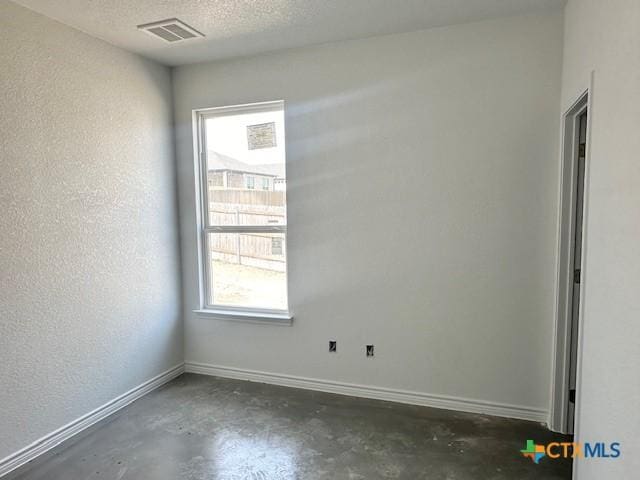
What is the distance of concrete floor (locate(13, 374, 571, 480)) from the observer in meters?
2.22

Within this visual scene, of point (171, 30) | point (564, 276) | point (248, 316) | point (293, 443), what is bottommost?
point (293, 443)

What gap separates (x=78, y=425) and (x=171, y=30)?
2823 millimetres

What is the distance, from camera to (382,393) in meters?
3.08

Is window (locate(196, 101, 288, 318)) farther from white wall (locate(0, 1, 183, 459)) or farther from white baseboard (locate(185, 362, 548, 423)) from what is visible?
white baseboard (locate(185, 362, 548, 423))

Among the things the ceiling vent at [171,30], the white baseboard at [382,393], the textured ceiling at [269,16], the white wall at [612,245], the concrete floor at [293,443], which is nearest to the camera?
the white wall at [612,245]

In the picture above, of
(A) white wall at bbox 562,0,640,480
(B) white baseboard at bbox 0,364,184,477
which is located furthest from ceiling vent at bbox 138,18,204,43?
(B) white baseboard at bbox 0,364,184,477

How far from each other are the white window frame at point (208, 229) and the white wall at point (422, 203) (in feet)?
0.36

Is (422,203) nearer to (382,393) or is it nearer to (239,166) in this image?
(382,393)

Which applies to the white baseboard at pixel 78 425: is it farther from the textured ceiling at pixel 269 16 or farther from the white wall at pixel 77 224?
the textured ceiling at pixel 269 16

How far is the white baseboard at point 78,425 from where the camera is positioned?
2277 mm

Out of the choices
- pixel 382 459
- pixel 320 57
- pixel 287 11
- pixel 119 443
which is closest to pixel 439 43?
pixel 320 57

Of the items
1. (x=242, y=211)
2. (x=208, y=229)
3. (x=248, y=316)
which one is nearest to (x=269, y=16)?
(x=242, y=211)

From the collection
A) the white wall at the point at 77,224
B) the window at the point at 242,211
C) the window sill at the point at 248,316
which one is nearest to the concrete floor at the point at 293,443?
the white wall at the point at 77,224

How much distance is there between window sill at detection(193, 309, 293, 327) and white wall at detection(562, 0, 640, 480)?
83.7 inches
